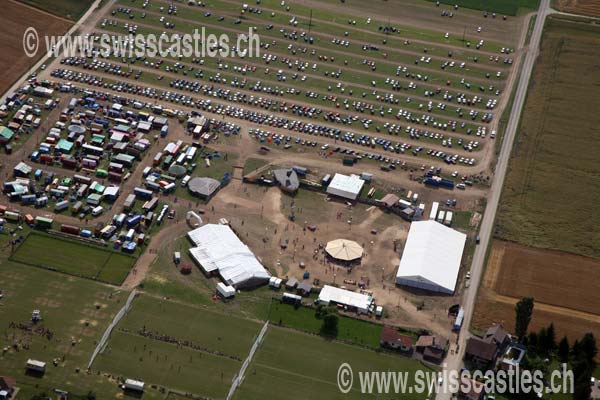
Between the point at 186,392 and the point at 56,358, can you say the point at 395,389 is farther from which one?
the point at 56,358

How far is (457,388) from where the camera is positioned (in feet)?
641

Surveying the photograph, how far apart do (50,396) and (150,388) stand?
1769 centimetres

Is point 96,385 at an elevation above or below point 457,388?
below

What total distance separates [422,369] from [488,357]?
1262 centimetres

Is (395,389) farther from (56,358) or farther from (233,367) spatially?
(56,358)

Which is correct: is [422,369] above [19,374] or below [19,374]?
above

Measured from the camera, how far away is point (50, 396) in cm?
18888

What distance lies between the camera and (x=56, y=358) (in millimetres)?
196375

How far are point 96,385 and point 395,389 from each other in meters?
54.6

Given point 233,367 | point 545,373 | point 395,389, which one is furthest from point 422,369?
point 233,367

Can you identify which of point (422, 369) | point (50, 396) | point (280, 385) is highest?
point (422, 369)

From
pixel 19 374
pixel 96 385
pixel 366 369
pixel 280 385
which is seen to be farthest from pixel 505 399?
pixel 19 374

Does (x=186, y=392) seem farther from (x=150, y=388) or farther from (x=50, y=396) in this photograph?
(x=50, y=396)

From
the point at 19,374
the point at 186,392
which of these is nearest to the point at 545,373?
the point at 186,392
